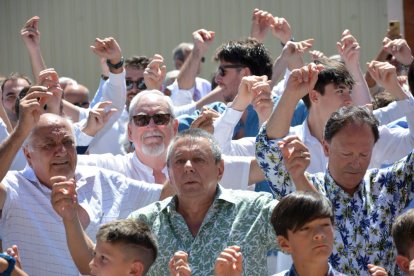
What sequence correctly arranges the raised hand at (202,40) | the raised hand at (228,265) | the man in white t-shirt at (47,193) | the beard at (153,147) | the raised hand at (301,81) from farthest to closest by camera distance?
the raised hand at (202,40), the beard at (153,147), the man in white t-shirt at (47,193), the raised hand at (301,81), the raised hand at (228,265)

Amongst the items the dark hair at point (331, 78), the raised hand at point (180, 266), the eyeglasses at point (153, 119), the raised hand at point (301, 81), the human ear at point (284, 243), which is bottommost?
the raised hand at point (180, 266)

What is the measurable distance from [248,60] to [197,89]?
6.95 feet

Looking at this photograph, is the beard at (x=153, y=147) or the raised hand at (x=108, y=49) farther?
the raised hand at (x=108, y=49)

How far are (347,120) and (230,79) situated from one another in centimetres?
210

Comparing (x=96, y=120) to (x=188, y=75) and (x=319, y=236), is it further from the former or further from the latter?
(x=319, y=236)

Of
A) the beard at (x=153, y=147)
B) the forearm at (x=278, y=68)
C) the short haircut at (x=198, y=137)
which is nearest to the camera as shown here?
the short haircut at (x=198, y=137)

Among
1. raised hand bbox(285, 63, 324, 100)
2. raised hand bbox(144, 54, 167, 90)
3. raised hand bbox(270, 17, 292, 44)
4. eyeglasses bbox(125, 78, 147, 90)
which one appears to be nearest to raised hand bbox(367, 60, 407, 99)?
raised hand bbox(285, 63, 324, 100)

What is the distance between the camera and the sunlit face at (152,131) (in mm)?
6453

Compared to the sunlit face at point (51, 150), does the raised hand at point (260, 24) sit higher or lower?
higher

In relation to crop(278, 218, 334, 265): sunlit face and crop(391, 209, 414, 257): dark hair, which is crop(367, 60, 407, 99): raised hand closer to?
crop(391, 209, 414, 257): dark hair

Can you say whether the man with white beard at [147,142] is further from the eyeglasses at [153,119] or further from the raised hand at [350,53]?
the raised hand at [350,53]

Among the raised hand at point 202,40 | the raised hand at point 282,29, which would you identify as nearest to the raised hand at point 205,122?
the raised hand at point 282,29

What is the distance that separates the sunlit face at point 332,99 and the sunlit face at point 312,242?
5.35 ft

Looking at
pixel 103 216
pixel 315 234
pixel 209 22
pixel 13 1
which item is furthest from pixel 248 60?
pixel 13 1
